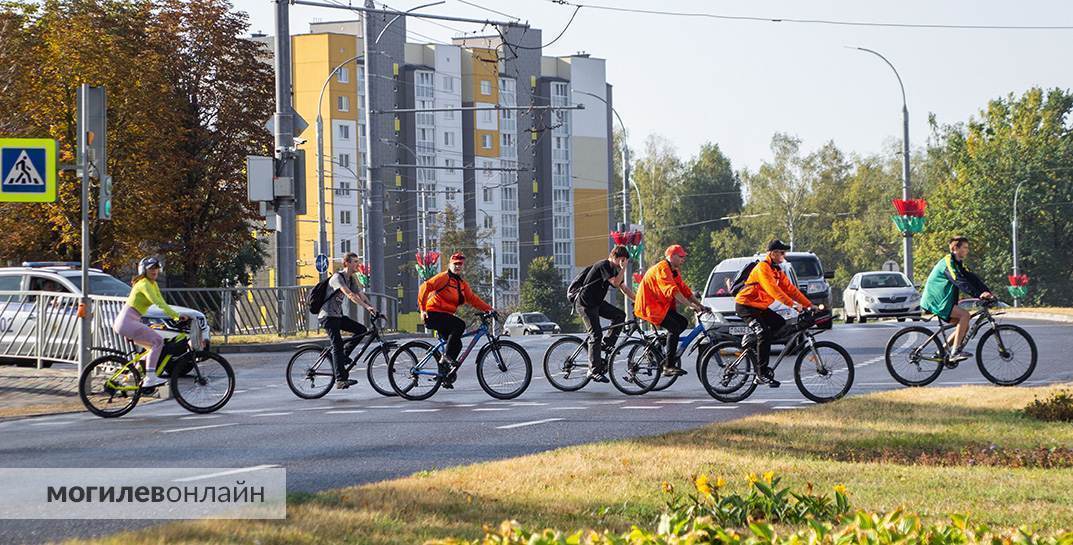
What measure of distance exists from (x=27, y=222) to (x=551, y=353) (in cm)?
2626

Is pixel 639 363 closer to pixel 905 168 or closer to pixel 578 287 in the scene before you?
pixel 578 287

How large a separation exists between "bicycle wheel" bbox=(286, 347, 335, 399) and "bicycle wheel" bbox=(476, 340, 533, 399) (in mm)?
1867

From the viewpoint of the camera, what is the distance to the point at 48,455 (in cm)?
1163

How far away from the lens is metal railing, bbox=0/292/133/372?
65.6ft

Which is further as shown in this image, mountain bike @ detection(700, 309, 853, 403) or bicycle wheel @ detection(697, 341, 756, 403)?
bicycle wheel @ detection(697, 341, 756, 403)

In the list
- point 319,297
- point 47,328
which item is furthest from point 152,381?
point 47,328

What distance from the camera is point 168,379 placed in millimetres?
15945

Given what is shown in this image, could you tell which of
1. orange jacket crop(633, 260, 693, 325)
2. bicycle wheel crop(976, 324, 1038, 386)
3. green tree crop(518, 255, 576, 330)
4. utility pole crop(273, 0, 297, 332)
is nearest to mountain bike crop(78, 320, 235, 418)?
orange jacket crop(633, 260, 693, 325)

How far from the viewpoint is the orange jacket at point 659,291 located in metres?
16.9

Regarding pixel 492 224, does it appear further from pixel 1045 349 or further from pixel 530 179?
pixel 1045 349

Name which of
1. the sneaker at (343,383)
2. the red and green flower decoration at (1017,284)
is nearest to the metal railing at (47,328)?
the sneaker at (343,383)

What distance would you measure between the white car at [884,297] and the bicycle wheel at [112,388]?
2956 cm

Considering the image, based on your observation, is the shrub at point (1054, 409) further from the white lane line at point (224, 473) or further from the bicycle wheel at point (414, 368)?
the bicycle wheel at point (414, 368)

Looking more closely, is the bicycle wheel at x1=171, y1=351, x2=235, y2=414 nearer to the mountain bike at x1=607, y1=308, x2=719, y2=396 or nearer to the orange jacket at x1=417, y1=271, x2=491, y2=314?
the orange jacket at x1=417, y1=271, x2=491, y2=314
